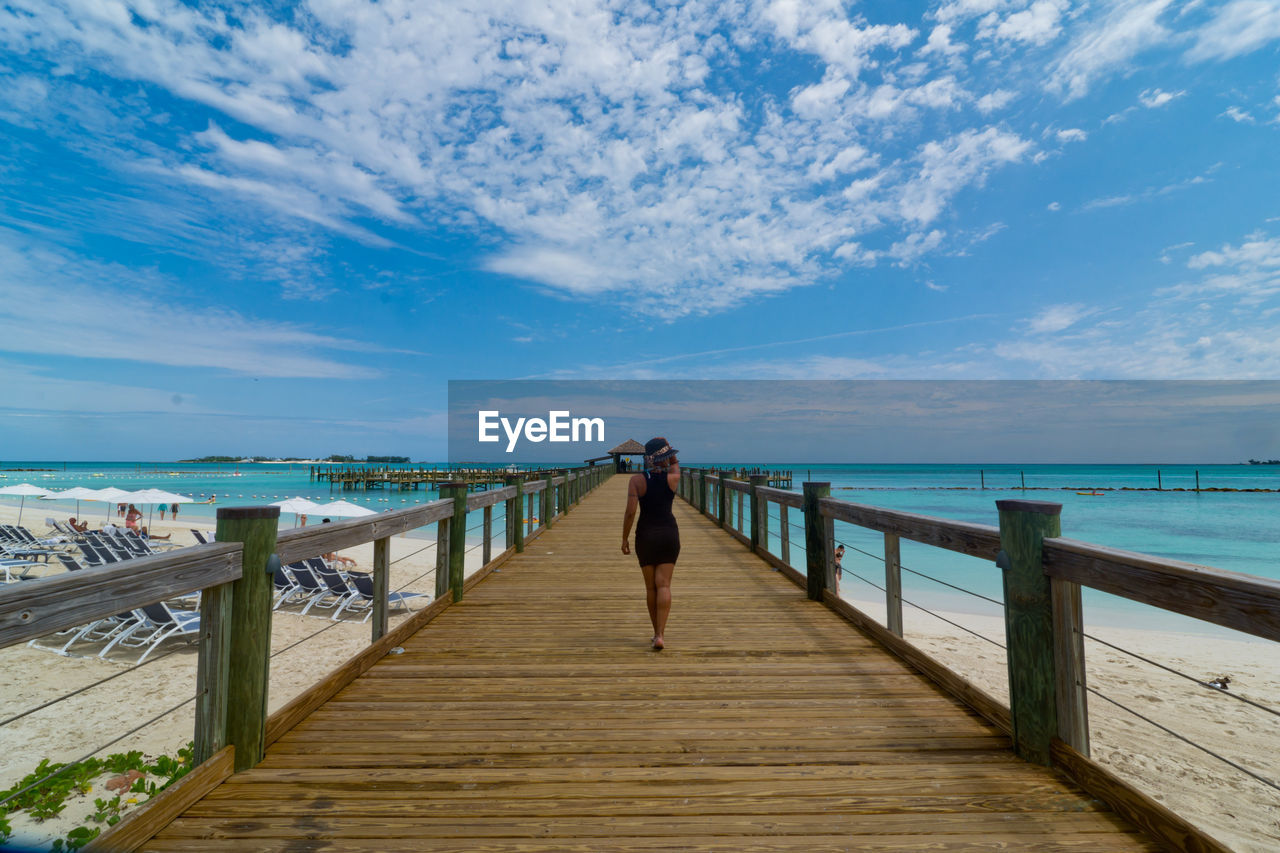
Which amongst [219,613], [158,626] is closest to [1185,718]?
[219,613]

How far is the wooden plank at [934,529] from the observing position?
319 cm

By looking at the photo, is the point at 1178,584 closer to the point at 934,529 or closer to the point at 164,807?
the point at 934,529

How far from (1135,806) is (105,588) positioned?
3.57 meters

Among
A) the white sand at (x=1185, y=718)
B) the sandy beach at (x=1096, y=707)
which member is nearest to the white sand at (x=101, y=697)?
the sandy beach at (x=1096, y=707)

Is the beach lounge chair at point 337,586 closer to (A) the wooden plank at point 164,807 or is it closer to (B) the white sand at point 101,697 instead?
(B) the white sand at point 101,697

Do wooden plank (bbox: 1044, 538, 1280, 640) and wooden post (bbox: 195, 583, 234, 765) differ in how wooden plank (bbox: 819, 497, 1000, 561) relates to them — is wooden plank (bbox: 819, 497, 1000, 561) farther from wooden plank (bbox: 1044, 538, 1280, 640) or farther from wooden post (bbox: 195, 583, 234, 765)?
wooden post (bbox: 195, 583, 234, 765)

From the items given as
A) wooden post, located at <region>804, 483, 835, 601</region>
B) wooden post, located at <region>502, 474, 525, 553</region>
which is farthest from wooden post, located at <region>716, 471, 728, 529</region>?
wooden post, located at <region>804, 483, 835, 601</region>

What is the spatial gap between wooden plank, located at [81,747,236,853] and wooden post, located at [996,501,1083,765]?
327cm

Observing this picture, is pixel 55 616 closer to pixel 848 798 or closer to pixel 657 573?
pixel 848 798

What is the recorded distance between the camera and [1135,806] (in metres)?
2.26

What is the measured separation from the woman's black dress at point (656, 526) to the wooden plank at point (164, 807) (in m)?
2.69

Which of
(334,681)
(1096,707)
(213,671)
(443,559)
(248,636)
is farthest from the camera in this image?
(1096,707)

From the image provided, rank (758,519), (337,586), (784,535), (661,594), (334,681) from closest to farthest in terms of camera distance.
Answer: (334,681), (661,594), (784,535), (758,519), (337,586)

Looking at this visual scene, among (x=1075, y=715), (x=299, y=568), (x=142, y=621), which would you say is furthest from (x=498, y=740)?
(x=299, y=568)
